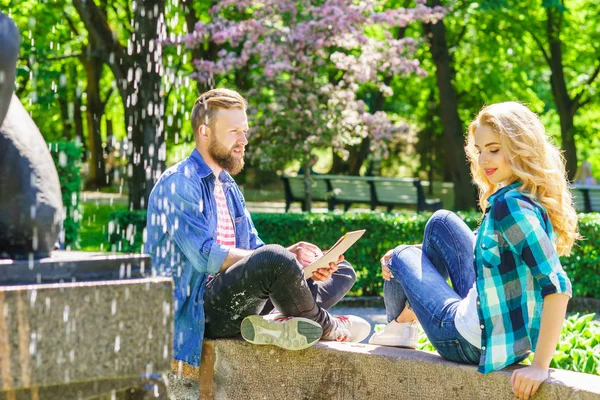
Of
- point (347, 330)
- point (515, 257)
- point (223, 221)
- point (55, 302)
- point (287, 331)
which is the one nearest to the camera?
point (55, 302)

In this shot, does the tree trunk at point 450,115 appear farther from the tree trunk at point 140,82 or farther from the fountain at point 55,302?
the fountain at point 55,302

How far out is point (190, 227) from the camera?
3955mm

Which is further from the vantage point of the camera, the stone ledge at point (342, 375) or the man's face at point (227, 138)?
the man's face at point (227, 138)

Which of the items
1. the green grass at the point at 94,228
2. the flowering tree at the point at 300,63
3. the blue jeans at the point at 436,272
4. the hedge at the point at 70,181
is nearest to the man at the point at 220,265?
the blue jeans at the point at 436,272

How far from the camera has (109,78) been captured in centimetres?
3288

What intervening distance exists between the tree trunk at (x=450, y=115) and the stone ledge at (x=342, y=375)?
1281 centimetres

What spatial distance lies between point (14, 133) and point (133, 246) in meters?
6.86

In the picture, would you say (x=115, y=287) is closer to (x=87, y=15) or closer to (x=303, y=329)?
(x=303, y=329)

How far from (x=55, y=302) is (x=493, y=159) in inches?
70.0

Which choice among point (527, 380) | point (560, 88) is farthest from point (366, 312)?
point (560, 88)

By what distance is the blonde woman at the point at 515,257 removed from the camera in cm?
318

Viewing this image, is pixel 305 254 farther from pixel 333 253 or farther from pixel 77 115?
pixel 77 115

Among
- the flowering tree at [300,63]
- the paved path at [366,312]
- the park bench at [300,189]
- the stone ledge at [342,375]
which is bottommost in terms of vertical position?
the paved path at [366,312]

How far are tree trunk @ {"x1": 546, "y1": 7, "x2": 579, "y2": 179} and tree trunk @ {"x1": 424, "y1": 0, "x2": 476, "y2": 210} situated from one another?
5.13 metres
